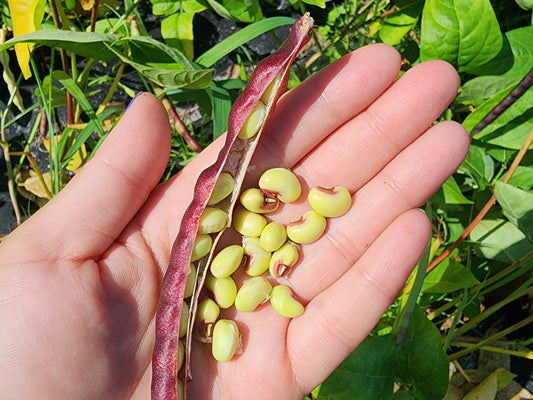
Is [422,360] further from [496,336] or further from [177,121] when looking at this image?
[177,121]

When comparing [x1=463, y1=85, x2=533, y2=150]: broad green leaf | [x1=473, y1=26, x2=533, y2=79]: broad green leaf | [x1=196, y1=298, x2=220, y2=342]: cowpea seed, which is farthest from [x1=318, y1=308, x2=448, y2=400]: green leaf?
[x1=473, y1=26, x2=533, y2=79]: broad green leaf

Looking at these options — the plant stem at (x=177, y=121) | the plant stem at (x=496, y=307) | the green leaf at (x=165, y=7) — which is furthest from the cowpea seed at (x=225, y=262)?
the green leaf at (x=165, y=7)

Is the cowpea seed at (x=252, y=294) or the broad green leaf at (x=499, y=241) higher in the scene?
the cowpea seed at (x=252, y=294)

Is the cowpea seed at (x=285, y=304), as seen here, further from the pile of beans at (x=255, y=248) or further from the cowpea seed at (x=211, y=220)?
the cowpea seed at (x=211, y=220)

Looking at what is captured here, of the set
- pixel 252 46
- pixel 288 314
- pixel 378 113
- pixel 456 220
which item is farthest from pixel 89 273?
pixel 252 46

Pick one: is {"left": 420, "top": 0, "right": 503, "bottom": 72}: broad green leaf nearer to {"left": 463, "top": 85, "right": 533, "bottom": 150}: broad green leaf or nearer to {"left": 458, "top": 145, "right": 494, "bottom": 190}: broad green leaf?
{"left": 463, "top": 85, "right": 533, "bottom": 150}: broad green leaf

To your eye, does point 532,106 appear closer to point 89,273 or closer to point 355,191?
point 355,191
